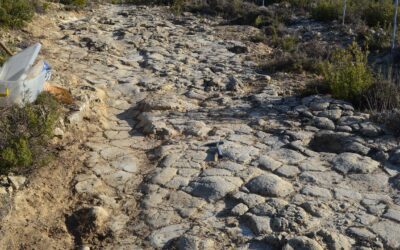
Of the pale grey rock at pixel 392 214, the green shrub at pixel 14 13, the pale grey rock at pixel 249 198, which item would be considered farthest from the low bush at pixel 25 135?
the green shrub at pixel 14 13

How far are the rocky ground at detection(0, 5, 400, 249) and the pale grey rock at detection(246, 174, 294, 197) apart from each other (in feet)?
0.04

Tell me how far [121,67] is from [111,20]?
4.28 meters

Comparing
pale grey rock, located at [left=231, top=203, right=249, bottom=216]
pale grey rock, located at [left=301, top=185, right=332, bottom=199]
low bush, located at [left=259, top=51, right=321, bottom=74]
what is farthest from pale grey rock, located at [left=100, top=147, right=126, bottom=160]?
low bush, located at [left=259, top=51, right=321, bottom=74]

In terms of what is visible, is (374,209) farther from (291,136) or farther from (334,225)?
(291,136)

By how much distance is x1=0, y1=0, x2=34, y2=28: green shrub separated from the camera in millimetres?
10109

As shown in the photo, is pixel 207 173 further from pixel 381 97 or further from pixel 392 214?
pixel 381 97

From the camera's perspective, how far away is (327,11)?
40.2ft

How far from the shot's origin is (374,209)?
4.48 m

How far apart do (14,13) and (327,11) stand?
6994 millimetres

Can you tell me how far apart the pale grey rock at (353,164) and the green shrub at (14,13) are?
729cm

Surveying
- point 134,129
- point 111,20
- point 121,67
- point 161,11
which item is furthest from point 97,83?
point 161,11

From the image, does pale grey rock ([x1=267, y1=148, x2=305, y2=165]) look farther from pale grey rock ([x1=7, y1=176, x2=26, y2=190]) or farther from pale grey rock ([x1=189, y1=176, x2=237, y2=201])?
pale grey rock ([x1=7, y1=176, x2=26, y2=190])

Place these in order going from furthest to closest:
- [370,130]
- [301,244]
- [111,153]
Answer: [370,130], [111,153], [301,244]

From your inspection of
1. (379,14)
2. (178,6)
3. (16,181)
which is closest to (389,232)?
(16,181)
